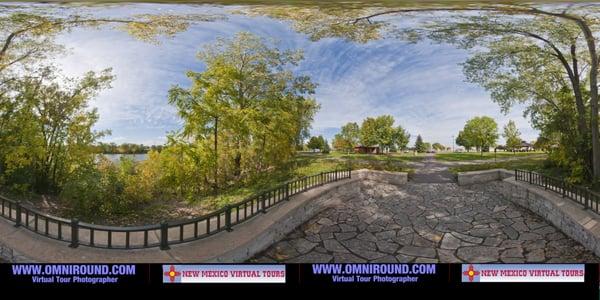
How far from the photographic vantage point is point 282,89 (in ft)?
7.43

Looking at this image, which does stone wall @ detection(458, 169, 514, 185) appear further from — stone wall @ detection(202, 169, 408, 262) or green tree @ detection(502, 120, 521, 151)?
stone wall @ detection(202, 169, 408, 262)

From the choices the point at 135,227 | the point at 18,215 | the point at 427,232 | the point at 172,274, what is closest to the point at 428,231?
the point at 427,232

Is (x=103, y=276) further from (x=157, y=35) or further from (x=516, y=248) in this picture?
(x=516, y=248)

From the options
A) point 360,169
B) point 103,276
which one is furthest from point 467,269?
point 103,276

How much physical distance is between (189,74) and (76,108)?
2.52ft

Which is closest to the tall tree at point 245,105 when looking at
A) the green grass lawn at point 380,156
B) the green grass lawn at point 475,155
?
the green grass lawn at point 380,156

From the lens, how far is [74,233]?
1999mm

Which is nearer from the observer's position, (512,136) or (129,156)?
(129,156)

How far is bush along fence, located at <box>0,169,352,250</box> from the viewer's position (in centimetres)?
202

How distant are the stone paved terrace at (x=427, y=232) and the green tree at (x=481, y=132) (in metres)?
0.37

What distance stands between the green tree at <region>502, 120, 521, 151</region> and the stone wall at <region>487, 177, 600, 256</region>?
0.27 m

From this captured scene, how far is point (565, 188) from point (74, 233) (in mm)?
3459

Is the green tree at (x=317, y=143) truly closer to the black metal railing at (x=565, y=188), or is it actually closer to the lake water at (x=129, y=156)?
the lake water at (x=129, y=156)

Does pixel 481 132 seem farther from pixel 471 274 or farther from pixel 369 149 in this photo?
pixel 471 274
